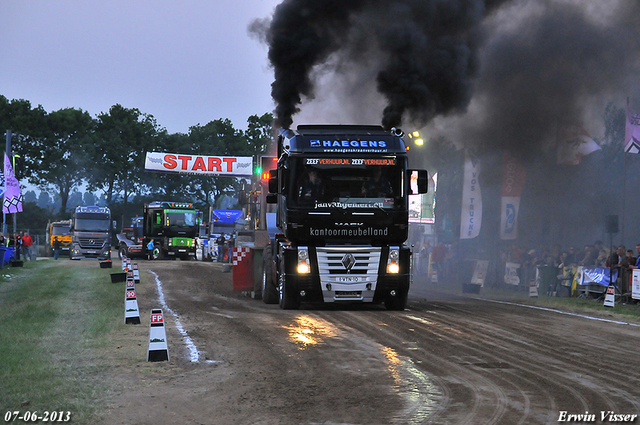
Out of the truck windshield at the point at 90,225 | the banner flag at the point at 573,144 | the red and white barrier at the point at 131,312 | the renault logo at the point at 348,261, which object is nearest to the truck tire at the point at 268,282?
the renault logo at the point at 348,261

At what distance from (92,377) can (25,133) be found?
69976 millimetres

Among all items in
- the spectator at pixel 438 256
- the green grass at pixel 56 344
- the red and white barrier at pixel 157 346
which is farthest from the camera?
the spectator at pixel 438 256

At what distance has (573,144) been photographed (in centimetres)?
2681

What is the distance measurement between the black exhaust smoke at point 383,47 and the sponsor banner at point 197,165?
3141cm

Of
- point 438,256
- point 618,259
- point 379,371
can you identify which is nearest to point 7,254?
point 438,256

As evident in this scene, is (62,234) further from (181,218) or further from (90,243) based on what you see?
(181,218)

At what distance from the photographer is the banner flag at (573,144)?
26.4 metres

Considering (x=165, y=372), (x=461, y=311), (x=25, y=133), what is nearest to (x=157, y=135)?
(x=25, y=133)

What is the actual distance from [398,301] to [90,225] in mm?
36089

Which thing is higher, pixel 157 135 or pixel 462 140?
pixel 157 135

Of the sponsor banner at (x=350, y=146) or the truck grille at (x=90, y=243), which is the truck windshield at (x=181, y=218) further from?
the sponsor banner at (x=350, y=146)

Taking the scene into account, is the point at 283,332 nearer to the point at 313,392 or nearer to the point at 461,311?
the point at 313,392

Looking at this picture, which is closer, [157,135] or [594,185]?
[594,185]

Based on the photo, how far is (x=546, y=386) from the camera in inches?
306
